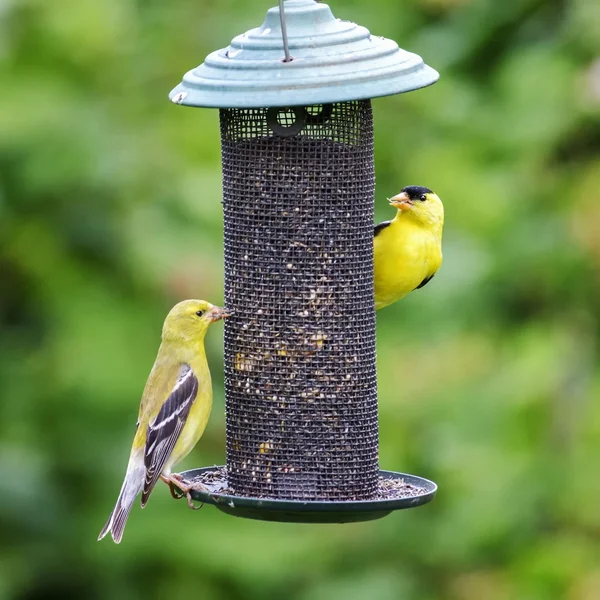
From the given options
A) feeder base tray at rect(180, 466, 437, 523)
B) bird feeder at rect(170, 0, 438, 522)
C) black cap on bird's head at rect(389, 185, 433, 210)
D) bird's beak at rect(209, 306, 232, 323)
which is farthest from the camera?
black cap on bird's head at rect(389, 185, 433, 210)

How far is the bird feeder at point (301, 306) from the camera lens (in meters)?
6.19

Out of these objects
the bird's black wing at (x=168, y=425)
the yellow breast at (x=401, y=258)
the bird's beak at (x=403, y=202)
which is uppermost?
the bird's beak at (x=403, y=202)

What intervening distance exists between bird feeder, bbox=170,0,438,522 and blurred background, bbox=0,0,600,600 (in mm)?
2348

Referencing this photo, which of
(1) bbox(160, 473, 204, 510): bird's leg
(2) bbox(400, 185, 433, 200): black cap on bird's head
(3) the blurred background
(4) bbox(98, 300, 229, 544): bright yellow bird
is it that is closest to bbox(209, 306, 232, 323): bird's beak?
(4) bbox(98, 300, 229, 544): bright yellow bird

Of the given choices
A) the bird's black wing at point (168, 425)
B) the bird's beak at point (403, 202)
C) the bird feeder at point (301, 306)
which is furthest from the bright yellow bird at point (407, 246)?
the bird's black wing at point (168, 425)

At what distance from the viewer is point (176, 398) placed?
22.1 feet

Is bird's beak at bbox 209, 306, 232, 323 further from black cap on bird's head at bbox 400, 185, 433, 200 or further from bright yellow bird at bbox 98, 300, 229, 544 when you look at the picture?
black cap on bird's head at bbox 400, 185, 433, 200

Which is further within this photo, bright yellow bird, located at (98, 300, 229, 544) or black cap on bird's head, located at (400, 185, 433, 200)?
black cap on bird's head, located at (400, 185, 433, 200)

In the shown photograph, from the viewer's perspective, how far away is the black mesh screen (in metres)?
6.19

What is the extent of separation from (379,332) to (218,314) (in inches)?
124

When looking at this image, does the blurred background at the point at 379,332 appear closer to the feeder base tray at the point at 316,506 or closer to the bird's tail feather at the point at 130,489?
the bird's tail feather at the point at 130,489

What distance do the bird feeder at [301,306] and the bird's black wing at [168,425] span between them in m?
0.34

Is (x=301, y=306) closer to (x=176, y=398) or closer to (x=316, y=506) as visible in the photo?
(x=176, y=398)

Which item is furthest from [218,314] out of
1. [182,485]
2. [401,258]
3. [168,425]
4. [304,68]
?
[304,68]
